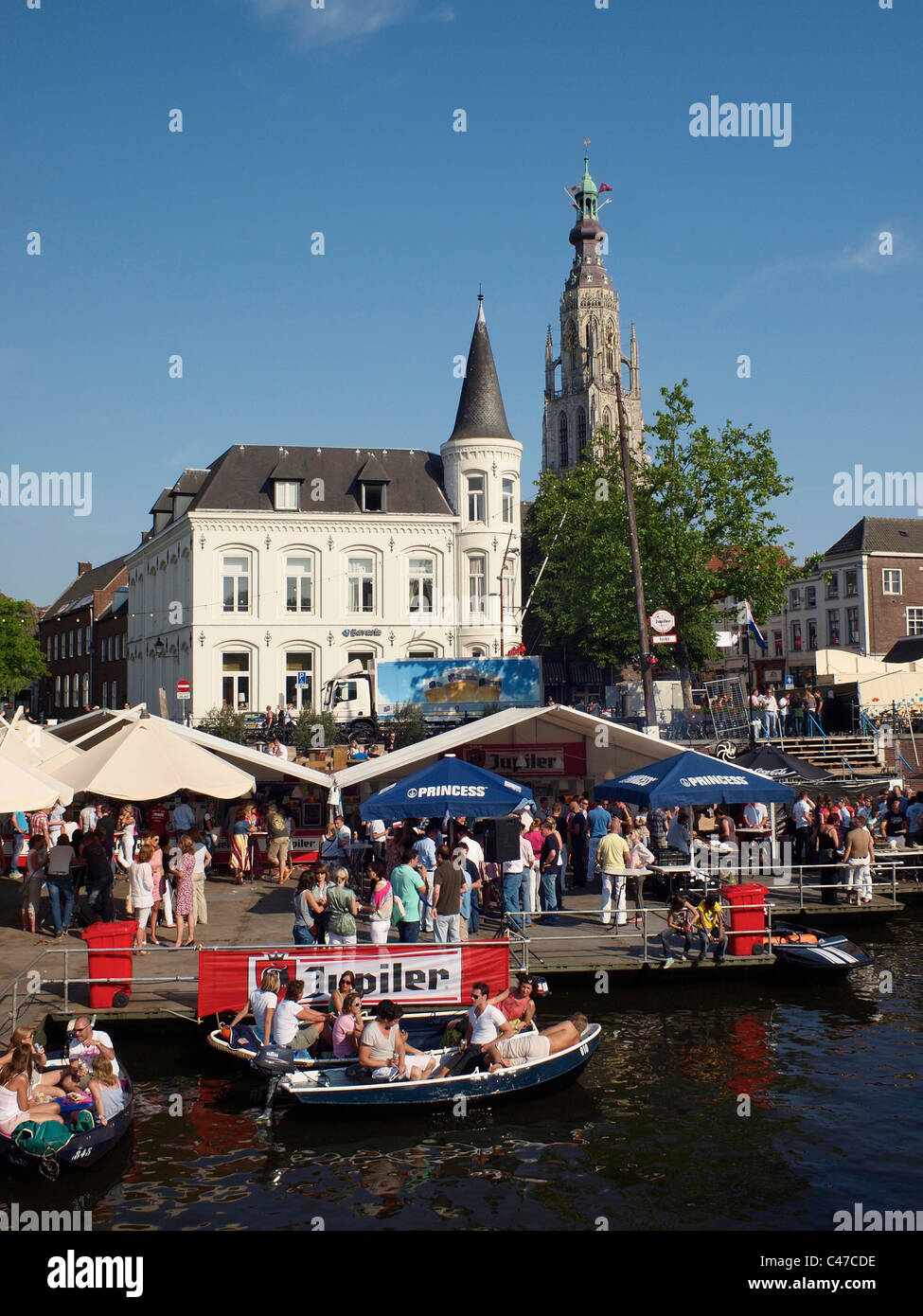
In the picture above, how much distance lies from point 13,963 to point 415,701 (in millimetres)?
36188

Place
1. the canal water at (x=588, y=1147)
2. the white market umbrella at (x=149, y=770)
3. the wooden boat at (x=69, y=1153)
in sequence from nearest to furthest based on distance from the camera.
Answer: the canal water at (x=588, y=1147)
the wooden boat at (x=69, y=1153)
the white market umbrella at (x=149, y=770)

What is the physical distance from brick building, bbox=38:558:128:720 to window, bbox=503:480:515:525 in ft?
88.0

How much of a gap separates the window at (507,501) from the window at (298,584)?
10.7 metres

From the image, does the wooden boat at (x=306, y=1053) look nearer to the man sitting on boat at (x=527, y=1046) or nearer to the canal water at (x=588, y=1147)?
the canal water at (x=588, y=1147)

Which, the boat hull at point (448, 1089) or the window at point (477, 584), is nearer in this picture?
the boat hull at point (448, 1089)

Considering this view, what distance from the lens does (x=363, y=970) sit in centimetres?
1507

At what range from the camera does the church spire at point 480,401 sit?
196ft

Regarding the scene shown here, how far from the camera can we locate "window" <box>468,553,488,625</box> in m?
60.0

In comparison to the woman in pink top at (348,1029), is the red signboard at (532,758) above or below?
above

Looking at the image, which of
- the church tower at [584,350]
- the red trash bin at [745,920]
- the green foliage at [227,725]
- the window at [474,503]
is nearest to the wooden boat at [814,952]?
the red trash bin at [745,920]

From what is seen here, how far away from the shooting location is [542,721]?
26578 mm
